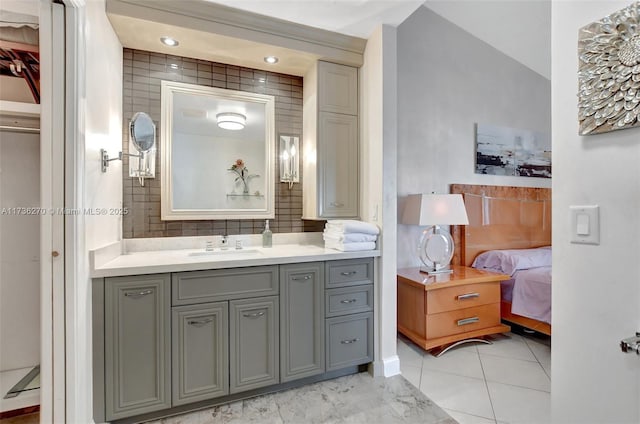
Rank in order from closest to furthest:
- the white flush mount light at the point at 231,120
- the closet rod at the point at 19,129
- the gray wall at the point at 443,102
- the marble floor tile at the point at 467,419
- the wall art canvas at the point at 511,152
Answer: the closet rod at the point at 19,129
the marble floor tile at the point at 467,419
the white flush mount light at the point at 231,120
the gray wall at the point at 443,102
the wall art canvas at the point at 511,152

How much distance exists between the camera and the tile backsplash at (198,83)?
214cm

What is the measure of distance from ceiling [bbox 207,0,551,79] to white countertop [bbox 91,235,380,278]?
5.31 ft

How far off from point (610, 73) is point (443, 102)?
2496mm

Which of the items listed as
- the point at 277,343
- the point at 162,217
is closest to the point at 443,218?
the point at 277,343

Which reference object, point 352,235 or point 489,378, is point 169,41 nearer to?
point 352,235

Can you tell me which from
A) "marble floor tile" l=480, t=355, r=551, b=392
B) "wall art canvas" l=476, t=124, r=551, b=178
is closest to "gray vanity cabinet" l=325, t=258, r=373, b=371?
"marble floor tile" l=480, t=355, r=551, b=392

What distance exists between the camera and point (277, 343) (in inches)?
75.7

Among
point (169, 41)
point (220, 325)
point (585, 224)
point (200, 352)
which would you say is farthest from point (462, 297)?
point (169, 41)

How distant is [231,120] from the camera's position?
239cm

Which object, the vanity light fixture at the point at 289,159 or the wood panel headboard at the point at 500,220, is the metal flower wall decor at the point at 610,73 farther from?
the wood panel headboard at the point at 500,220

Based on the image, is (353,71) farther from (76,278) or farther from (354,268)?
(76,278)

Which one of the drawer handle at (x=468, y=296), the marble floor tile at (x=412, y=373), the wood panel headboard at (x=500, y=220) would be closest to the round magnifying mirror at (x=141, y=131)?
the marble floor tile at (x=412, y=373)

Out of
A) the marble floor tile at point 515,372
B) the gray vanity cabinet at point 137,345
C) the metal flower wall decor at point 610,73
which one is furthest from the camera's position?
the marble floor tile at point 515,372

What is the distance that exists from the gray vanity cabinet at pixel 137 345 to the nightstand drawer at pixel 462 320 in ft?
6.21
